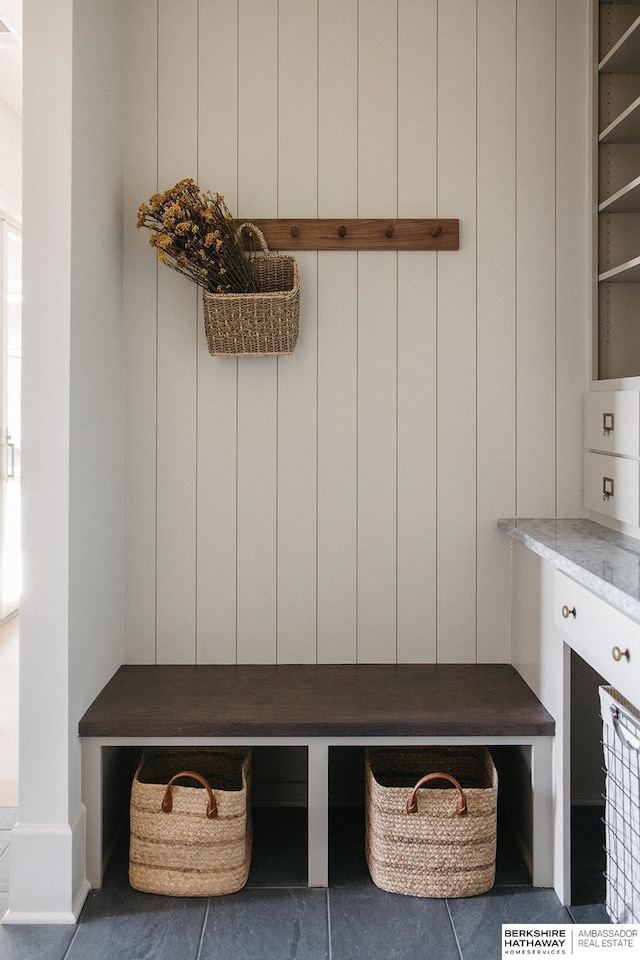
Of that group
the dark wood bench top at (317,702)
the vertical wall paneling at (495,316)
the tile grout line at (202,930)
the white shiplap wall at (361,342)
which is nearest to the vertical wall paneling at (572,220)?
the white shiplap wall at (361,342)

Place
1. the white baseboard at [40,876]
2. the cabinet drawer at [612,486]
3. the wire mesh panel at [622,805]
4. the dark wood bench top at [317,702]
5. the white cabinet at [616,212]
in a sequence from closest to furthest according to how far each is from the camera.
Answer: the wire mesh panel at [622,805] < the white baseboard at [40,876] < the dark wood bench top at [317,702] < the cabinet drawer at [612,486] < the white cabinet at [616,212]

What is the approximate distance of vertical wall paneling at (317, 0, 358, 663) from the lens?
2.59 meters

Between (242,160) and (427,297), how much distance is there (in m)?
0.72

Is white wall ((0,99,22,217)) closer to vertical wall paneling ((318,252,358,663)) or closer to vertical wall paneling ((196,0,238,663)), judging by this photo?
vertical wall paneling ((196,0,238,663))

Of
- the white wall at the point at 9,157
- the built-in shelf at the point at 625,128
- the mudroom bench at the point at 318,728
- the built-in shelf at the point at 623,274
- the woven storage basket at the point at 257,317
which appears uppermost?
the white wall at the point at 9,157

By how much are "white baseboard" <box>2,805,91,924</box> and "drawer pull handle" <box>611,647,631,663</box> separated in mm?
1380

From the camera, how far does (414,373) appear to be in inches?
103

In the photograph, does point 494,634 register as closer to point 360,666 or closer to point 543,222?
point 360,666

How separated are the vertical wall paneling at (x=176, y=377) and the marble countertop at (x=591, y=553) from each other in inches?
39.9

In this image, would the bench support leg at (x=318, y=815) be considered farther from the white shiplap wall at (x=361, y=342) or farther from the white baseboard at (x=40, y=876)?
the white baseboard at (x=40, y=876)

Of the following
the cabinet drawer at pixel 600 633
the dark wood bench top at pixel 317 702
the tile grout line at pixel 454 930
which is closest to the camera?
the cabinet drawer at pixel 600 633

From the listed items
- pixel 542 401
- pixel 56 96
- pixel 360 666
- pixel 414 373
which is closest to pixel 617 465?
pixel 542 401

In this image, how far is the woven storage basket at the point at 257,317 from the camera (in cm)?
239

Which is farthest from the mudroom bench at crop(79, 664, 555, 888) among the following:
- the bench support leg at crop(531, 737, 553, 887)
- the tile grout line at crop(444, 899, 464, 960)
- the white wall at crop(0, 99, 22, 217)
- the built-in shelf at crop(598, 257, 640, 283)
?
the white wall at crop(0, 99, 22, 217)
